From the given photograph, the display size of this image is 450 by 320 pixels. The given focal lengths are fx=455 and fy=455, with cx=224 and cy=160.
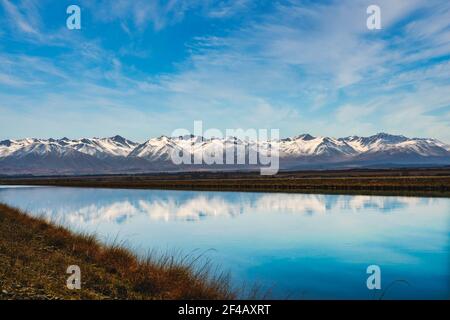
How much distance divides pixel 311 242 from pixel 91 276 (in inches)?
599

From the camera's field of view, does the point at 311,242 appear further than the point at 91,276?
Yes

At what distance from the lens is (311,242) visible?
84.6 ft

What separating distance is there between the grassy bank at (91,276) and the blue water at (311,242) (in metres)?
3.37

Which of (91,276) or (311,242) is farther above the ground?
(91,276)

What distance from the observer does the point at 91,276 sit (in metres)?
13.5

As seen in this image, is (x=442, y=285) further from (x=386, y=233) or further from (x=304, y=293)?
(x=386, y=233)

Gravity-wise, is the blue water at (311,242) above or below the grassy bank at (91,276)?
below

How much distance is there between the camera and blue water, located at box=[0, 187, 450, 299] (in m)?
16.7

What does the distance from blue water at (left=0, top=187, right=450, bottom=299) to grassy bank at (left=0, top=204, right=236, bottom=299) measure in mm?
3367

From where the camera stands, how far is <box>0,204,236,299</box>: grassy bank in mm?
11621

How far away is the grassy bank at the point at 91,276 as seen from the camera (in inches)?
458

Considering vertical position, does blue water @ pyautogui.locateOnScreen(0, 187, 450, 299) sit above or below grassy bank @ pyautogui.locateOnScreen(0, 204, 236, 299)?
below

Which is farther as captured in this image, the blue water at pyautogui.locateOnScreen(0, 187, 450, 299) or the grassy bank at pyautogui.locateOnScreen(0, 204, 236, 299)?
the blue water at pyautogui.locateOnScreen(0, 187, 450, 299)
